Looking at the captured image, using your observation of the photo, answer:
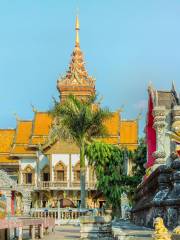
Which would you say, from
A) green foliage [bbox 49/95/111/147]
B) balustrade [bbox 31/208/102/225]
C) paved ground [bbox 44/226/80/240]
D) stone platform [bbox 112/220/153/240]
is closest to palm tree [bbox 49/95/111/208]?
green foliage [bbox 49/95/111/147]

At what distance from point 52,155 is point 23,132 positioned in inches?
217

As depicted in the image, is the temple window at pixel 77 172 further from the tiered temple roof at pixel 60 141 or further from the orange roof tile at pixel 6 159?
the orange roof tile at pixel 6 159

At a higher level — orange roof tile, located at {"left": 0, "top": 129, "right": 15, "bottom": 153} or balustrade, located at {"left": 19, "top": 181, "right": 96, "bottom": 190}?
orange roof tile, located at {"left": 0, "top": 129, "right": 15, "bottom": 153}

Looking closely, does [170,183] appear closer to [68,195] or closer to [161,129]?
[161,129]

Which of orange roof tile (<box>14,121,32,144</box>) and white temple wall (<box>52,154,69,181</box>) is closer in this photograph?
white temple wall (<box>52,154,69,181</box>)

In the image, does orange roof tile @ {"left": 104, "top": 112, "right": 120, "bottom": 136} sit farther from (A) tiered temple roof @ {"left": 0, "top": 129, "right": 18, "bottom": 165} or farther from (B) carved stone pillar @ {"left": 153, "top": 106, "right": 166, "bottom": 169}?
(B) carved stone pillar @ {"left": 153, "top": 106, "right": 166, "bottom": 169}

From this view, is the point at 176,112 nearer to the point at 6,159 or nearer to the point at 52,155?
the point at 52,155

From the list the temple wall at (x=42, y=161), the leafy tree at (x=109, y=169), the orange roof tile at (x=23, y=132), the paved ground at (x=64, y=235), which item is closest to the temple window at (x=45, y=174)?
the temple wall at (x=42, y=161)

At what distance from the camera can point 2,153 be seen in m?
53.3

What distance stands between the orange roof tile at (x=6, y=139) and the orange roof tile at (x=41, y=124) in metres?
2.88

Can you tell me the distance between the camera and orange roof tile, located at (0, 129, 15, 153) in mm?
53600

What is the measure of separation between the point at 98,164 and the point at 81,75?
24.5 metres

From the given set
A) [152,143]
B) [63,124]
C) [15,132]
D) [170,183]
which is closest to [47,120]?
[15,132]

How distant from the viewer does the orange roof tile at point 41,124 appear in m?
52.8
